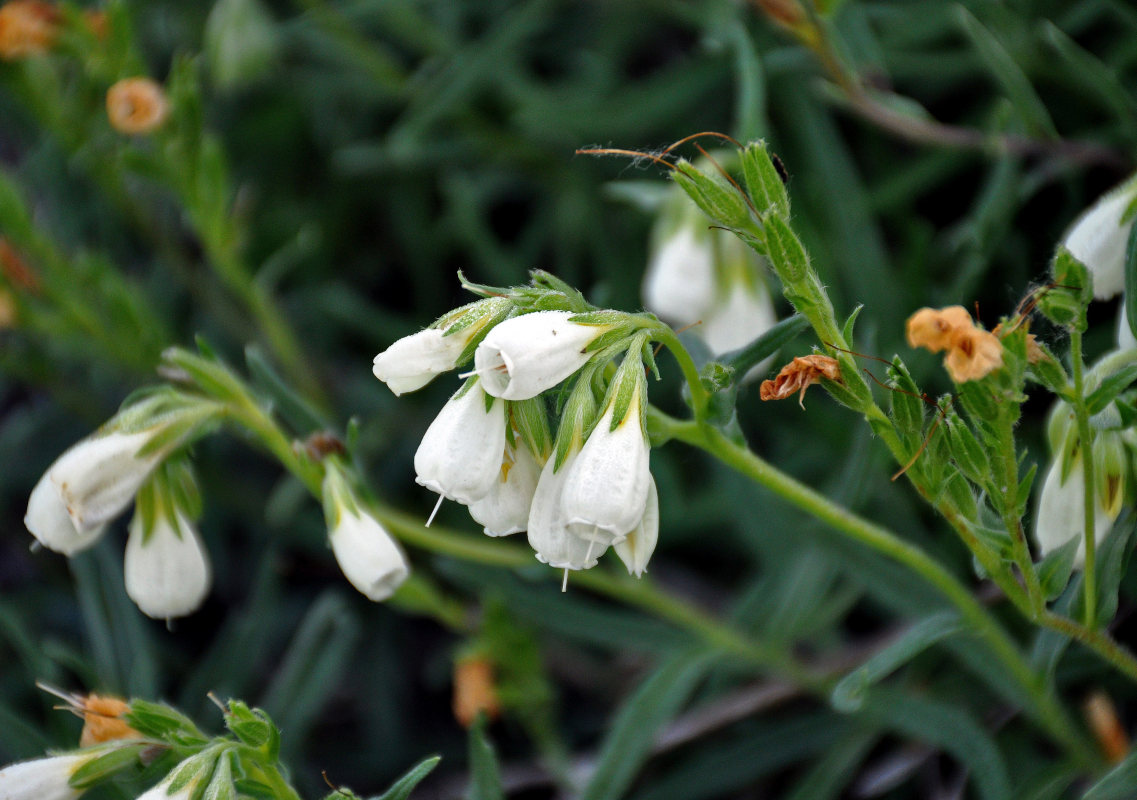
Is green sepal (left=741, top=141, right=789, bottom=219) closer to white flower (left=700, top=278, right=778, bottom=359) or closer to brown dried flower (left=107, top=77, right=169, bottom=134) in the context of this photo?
white flower (left=700, top=278, right=778, bottom=359)

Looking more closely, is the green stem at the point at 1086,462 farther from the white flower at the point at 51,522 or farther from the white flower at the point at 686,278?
the white flower at the point at 51,522

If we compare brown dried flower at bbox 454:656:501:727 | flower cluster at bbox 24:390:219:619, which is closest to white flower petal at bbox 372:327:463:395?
flower cluster at bbox 24:390:219:619

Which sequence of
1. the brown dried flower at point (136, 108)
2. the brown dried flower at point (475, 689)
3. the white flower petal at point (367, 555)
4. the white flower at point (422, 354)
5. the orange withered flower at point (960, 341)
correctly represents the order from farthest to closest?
the brown dried flower at point (136, 108) < the brown dried flower at point (475, 689) < the white flower petal at point (367, 555) < the white flower at point (422, 354) < the orange withered flower at point (960, 341)

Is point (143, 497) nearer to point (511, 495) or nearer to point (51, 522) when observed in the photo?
point (51, 522)

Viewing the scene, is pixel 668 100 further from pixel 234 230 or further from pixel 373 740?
pixel 373 740

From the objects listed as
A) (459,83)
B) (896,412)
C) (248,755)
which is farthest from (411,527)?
(459,83)

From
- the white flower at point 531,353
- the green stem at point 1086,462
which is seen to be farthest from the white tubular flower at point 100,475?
the green stem at point 1086,462
